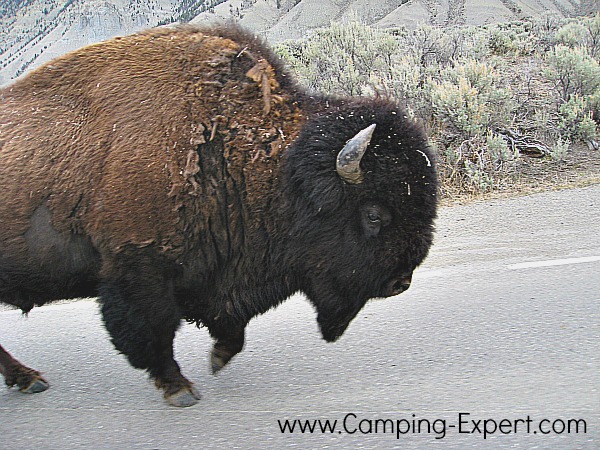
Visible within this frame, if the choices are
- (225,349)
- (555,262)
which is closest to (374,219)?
(225,349)

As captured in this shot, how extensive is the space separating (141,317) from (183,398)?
0.57m

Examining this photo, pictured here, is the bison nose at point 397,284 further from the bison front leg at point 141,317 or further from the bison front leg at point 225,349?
the bison front leg at point 141,317

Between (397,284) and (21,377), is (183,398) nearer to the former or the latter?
(21,377)

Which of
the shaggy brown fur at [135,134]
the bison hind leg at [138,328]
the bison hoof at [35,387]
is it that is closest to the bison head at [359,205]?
the shaggy brown fur at [135,134]

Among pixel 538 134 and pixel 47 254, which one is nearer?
pixel 47 254

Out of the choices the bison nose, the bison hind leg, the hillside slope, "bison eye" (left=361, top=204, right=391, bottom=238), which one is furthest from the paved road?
the hillside slope

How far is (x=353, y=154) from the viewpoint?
3430 millimetres

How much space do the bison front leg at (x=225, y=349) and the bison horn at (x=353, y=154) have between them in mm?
1214

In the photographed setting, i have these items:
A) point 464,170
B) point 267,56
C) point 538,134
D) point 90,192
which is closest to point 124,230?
point 90,192

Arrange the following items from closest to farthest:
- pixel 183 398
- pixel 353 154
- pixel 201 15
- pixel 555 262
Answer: pixel 353 154
pixel 183 398
pixel 555 262
pixel 201 15

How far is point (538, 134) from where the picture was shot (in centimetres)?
988

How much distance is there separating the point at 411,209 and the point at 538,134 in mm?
7036

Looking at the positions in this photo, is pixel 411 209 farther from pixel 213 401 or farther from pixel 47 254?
pixel 47 254

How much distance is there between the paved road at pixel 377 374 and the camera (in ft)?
11.0
